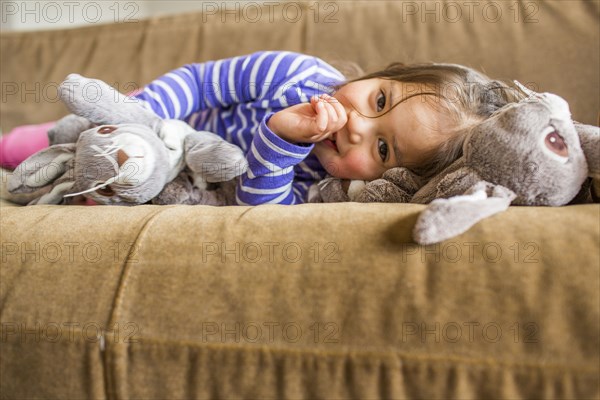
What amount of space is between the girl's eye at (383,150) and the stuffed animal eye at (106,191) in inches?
18.3

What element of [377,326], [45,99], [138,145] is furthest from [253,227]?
[45,99]

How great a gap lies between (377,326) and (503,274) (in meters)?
0.14

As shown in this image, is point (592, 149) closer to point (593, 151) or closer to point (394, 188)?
point (593, 151)

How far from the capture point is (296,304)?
550mm

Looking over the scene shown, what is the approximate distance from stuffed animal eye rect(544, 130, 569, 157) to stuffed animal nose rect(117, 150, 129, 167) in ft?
Result: 1.92

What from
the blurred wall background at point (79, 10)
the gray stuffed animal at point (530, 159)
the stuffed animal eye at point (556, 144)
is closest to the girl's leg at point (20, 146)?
the gray stuffed animal at point (530, 159)

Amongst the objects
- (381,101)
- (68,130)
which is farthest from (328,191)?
(68,130)

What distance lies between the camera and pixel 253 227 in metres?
0.61

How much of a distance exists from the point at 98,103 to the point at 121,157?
122 mm

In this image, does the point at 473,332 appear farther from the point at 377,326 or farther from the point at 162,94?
the point at 162,94

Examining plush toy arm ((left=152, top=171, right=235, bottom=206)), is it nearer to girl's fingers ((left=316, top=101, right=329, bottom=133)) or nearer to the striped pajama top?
Result: the striped pajama top

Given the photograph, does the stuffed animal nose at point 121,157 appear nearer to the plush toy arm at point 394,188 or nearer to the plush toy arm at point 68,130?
the plush toy arm at point 68,130

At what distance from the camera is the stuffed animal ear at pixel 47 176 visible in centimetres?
87

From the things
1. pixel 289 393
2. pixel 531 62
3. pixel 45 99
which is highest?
pixel 531 62
